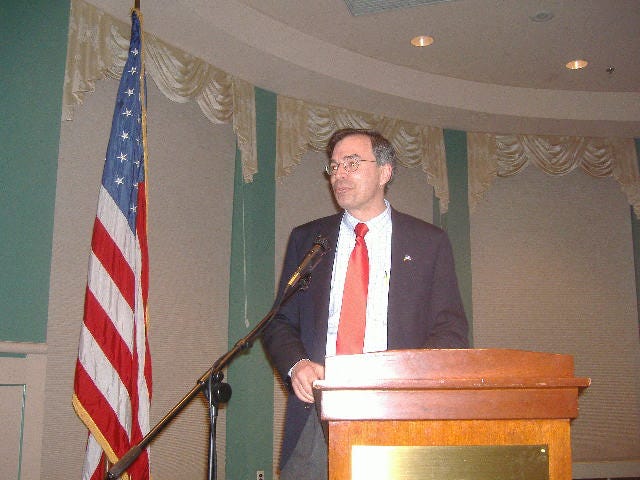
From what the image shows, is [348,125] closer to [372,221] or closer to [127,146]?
[127,146]

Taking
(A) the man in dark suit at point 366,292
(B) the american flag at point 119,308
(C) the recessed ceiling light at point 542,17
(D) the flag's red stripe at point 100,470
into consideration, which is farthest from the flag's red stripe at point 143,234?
(C) the recessed ceiling light at point 542,17

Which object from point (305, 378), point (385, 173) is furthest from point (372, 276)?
point (305, 378)

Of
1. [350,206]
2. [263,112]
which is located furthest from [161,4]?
[350,206]

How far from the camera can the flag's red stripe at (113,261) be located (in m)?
3.15

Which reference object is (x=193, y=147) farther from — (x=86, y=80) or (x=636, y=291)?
(x=636, y=291)

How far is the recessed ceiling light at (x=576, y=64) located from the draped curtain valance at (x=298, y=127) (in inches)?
35.7

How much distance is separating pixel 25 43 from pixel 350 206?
83.4 inches

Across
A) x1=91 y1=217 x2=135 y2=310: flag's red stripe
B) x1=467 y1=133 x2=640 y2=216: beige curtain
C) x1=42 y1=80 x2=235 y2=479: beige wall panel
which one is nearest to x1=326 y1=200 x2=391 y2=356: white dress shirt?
x1=91 y1=217 x2=135 y2=310: flag's red stripe

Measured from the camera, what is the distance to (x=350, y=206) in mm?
2373

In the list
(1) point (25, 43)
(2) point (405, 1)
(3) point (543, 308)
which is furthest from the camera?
(3) point (543, 308)

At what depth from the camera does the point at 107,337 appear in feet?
10.0

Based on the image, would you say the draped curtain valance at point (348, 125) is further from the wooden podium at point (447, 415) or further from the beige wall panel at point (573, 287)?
the wooden podium at point (447, 415)

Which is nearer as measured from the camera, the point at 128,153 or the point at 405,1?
the point at 128,153

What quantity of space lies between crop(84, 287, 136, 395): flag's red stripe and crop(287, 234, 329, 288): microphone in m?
1.57
